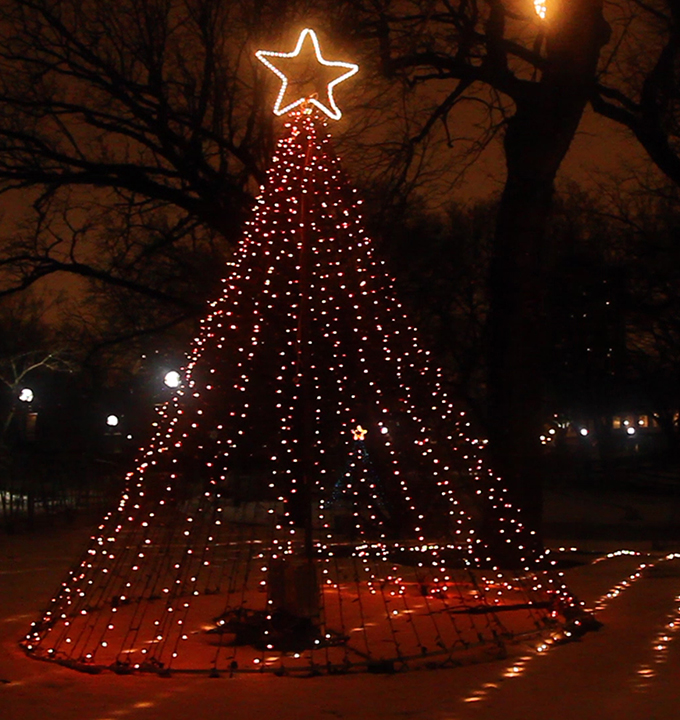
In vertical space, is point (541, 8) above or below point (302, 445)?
above

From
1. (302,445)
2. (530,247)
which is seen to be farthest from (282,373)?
(530,247)

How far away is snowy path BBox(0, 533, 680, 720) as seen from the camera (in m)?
6.17

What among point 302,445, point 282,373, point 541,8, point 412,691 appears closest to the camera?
point 412,691

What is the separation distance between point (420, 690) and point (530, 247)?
22.6 feet

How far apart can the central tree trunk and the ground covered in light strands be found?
3.72 metres

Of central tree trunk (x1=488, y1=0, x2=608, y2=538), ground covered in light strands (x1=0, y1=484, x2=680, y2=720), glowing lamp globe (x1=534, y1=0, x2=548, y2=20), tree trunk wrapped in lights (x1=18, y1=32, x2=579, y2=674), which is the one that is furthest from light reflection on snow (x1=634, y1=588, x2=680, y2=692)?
glowing lamp globe (x1=534, y1=0, x2=548, y2=20)

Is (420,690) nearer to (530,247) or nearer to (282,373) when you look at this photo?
(282,373)

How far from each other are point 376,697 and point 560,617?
281 centimetres

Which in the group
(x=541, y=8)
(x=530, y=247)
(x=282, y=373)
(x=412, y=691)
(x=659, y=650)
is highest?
(x=541, y=8)

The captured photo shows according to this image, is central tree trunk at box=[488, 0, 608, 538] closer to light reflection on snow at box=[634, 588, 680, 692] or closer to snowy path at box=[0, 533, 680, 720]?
light reflection on snow at box=[634, 588, 680, 692]

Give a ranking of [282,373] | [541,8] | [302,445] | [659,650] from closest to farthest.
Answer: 1. [659,650]
2. [302,445]
3. [282,373]
4. [541,8]

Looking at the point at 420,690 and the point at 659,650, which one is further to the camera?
the point at 659,650

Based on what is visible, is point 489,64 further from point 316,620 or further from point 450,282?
point 450,282

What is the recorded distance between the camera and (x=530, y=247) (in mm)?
12578
